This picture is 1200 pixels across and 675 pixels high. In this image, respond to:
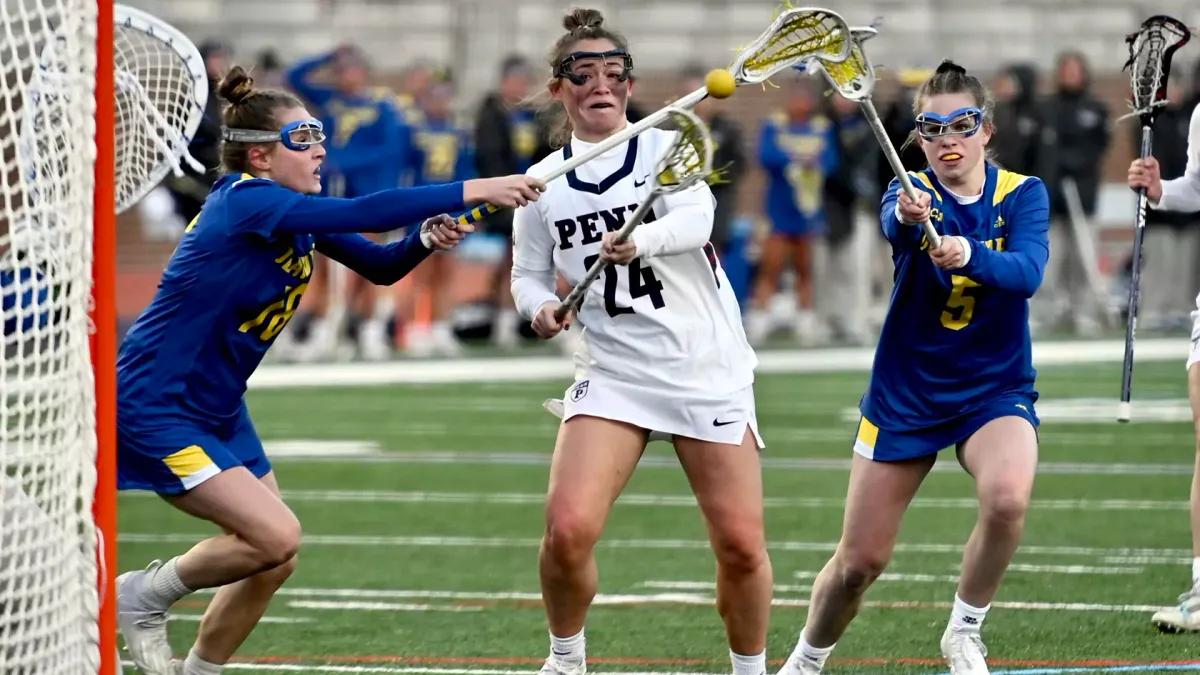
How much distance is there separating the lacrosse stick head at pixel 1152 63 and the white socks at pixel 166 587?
342cm

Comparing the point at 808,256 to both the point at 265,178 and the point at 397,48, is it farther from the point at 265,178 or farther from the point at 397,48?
the point at 265,178

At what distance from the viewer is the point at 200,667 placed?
5309 mm

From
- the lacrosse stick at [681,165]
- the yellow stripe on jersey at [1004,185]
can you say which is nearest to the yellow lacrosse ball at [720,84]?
the lacrosse stick at [681,165]

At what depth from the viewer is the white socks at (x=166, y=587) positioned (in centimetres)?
524

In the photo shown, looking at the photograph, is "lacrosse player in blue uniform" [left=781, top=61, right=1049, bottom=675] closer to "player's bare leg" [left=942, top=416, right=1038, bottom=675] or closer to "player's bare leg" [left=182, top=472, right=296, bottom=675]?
"player's bare leg" [left=942, top=416, right=1038, bottom=675]

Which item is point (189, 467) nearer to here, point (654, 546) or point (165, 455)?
point (165, 455)

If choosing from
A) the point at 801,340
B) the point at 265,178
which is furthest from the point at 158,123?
the point at 801,340

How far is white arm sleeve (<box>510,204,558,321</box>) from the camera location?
5.31m

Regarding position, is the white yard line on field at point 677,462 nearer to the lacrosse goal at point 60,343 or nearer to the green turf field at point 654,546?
the green turf field at point 654,546

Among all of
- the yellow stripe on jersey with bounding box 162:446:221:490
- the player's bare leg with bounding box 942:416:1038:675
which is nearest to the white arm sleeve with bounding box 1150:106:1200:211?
the player's bare leg with bounding box 942:416:1038:675

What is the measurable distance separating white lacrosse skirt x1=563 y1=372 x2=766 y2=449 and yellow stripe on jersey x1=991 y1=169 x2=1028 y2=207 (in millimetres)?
917

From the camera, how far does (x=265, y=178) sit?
5.29 meters

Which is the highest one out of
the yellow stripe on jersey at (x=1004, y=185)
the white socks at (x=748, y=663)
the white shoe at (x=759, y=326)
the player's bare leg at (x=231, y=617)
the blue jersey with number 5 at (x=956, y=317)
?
the yellow stripe on jersey at (x=1004, y=185)

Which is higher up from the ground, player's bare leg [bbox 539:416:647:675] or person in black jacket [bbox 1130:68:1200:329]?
player's bare leg [bbox 539:416:647:675]
